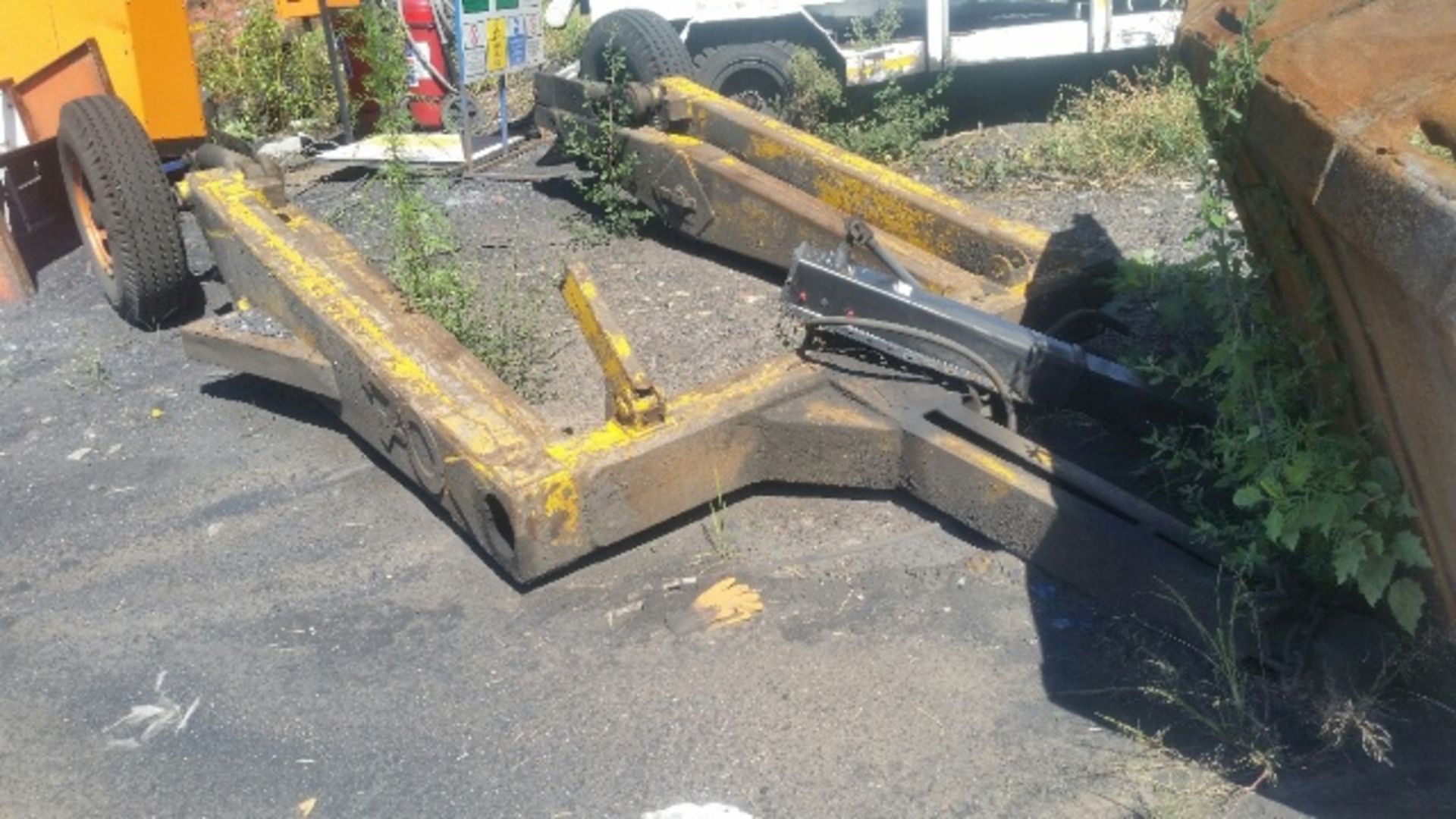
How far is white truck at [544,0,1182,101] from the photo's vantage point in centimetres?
812

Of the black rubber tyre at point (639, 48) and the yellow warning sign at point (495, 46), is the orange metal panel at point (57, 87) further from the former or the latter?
the black rubber tyre at point (639, 48)

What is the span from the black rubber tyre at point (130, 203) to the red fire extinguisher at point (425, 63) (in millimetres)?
2937

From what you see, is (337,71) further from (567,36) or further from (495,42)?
(567,36)

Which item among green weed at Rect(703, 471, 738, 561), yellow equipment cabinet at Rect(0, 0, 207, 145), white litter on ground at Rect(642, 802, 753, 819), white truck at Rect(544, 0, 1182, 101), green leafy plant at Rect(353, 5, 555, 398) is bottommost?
white litter on ground at Rect(642, 802, 753, 819)

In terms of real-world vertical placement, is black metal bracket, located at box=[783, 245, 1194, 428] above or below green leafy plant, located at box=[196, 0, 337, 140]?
below

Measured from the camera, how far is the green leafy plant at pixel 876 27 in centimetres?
816

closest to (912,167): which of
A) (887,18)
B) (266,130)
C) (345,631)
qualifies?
(887,18)

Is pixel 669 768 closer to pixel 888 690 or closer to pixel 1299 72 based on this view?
pixel 888 690

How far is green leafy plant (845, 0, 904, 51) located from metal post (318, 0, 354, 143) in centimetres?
263

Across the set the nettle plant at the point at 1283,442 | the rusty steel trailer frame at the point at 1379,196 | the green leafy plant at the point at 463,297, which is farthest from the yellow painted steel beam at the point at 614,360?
the rusty steel trailer frame at the point at 1379,196

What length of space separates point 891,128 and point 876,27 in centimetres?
76

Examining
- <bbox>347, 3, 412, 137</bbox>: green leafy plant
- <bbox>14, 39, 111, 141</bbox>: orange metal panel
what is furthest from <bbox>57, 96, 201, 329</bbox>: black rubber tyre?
<bbox>347, 3, 412, 137</bbox>: green leafy plant

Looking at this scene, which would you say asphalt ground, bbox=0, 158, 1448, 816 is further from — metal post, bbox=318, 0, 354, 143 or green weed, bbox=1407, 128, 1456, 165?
metal post, bbox=318, 0, 354, 143

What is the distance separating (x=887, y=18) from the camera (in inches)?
323
